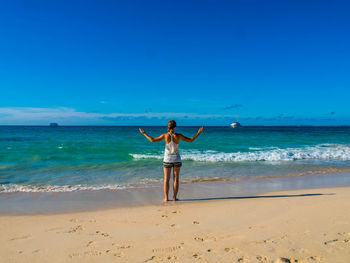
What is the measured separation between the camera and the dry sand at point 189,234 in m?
3.49

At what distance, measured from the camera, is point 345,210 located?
534 centimetres

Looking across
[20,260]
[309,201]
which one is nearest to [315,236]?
[309,201]

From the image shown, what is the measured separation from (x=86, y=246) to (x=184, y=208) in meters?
2.65

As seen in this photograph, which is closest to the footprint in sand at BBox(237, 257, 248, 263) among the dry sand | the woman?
the dry sand

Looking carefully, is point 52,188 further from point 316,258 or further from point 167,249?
point 316,258

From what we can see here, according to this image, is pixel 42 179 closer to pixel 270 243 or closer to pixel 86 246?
pixel 86 246

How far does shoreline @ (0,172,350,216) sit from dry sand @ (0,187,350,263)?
2.07ft

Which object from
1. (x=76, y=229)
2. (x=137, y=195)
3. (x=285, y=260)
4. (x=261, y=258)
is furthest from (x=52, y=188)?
(x=285, y=260)

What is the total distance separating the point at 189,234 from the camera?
4227 millimetres

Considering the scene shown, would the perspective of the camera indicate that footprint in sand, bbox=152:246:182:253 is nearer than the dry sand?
No

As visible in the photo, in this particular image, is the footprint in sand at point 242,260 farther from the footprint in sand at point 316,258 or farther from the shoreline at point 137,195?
the shoreline at point 137,195

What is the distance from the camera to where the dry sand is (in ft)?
11.4

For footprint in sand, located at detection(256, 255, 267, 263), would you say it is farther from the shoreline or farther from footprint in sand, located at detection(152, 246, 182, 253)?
the shoreline

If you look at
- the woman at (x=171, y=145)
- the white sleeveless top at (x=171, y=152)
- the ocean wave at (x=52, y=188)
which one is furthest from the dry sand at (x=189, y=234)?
the ocean wave at (x=52, y=188)
